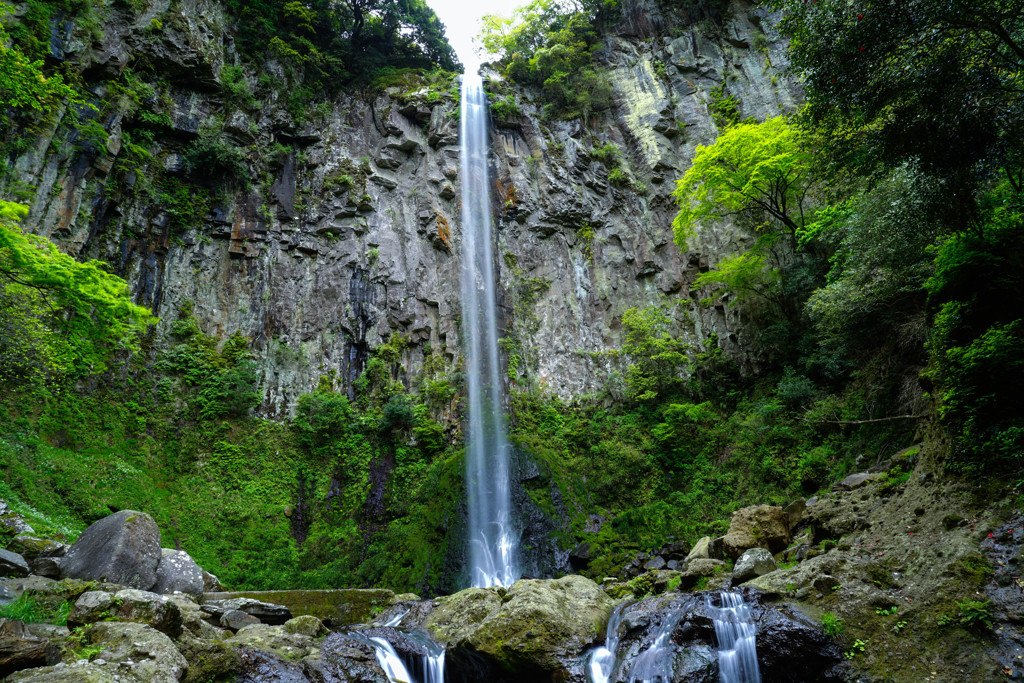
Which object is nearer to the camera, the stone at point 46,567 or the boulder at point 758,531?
the stone at point 46,567

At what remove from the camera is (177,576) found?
323 inches

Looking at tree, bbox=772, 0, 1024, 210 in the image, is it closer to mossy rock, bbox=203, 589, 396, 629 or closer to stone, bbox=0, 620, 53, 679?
stone, bbox=0, 620, 53, 679

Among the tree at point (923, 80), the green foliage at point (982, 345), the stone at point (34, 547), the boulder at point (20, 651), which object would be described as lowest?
the boulder at point (20, 651)

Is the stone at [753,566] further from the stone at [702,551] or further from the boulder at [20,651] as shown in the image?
the boulder at [20,651]

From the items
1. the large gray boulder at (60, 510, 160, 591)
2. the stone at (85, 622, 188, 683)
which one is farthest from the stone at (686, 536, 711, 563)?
the large gray boulder at (60, 510, 160, 591)

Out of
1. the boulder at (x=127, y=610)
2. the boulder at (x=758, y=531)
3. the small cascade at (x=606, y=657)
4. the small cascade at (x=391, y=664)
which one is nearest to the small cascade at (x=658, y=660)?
the small cascade at (x=606, y=657)

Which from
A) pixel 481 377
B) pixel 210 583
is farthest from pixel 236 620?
pixel 481 377

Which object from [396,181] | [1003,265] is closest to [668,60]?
[396,181]

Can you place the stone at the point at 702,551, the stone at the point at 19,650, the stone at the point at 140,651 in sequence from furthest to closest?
1. the stone at the point at 702,551
2. the stone at the point at 140,651
3. the stone at the point at 19,650

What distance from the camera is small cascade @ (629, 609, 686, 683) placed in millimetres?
6082

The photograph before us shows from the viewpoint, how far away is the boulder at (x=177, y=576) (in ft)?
26.5

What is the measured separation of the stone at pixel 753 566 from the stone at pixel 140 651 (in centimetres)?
704

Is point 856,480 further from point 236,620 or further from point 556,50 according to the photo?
point 556,50

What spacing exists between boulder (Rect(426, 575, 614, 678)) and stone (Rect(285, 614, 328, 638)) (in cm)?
171
